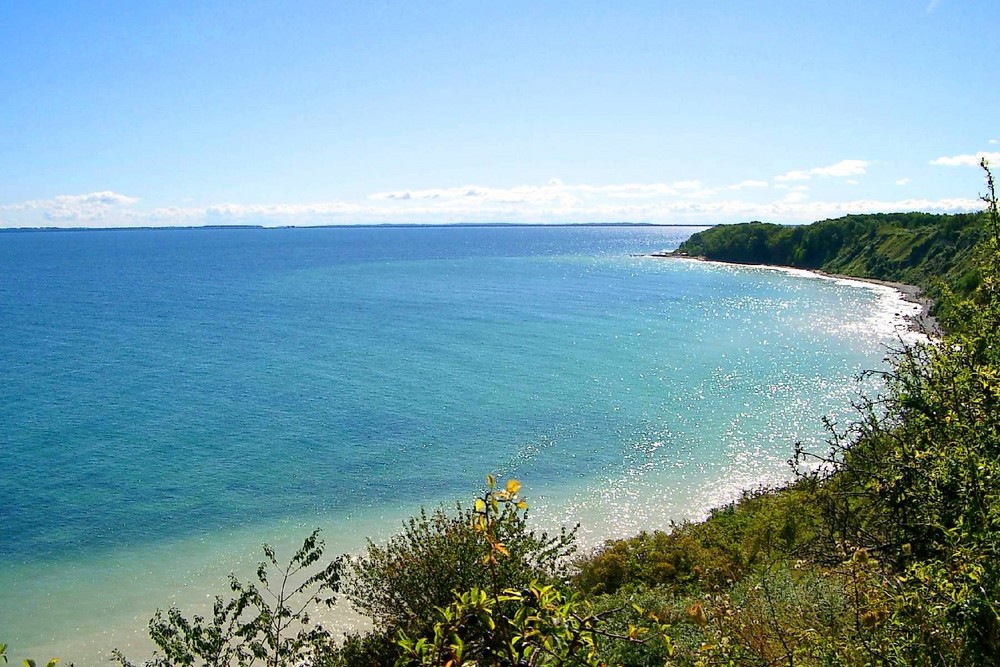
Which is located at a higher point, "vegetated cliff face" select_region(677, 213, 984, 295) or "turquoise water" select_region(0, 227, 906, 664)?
"vegetated cliff face" select_region(677, 213, 984, 295)

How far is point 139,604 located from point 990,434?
24580mm

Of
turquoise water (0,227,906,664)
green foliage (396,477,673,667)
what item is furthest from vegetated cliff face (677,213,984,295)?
green foliage (396,477,673,667)

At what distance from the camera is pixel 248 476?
3216 cm

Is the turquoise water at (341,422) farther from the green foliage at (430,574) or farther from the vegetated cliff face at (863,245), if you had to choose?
the vegetated cliff face at (863,245)

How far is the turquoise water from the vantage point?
25844mm

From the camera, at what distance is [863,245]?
5015 inches

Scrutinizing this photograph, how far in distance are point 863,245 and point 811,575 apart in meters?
135

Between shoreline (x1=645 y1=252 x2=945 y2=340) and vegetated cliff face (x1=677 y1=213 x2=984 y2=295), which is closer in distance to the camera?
shoreline (x1=645 y1=252 x2=945 y2=340)

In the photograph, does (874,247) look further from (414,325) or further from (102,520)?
(102,520)

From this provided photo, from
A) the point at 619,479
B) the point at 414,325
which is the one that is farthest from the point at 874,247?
the point at 619,479

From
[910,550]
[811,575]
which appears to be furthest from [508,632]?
[811,575]

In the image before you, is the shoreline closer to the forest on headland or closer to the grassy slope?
the forest on headland

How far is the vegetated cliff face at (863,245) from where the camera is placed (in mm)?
98525

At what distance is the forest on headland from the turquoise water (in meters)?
4.92
